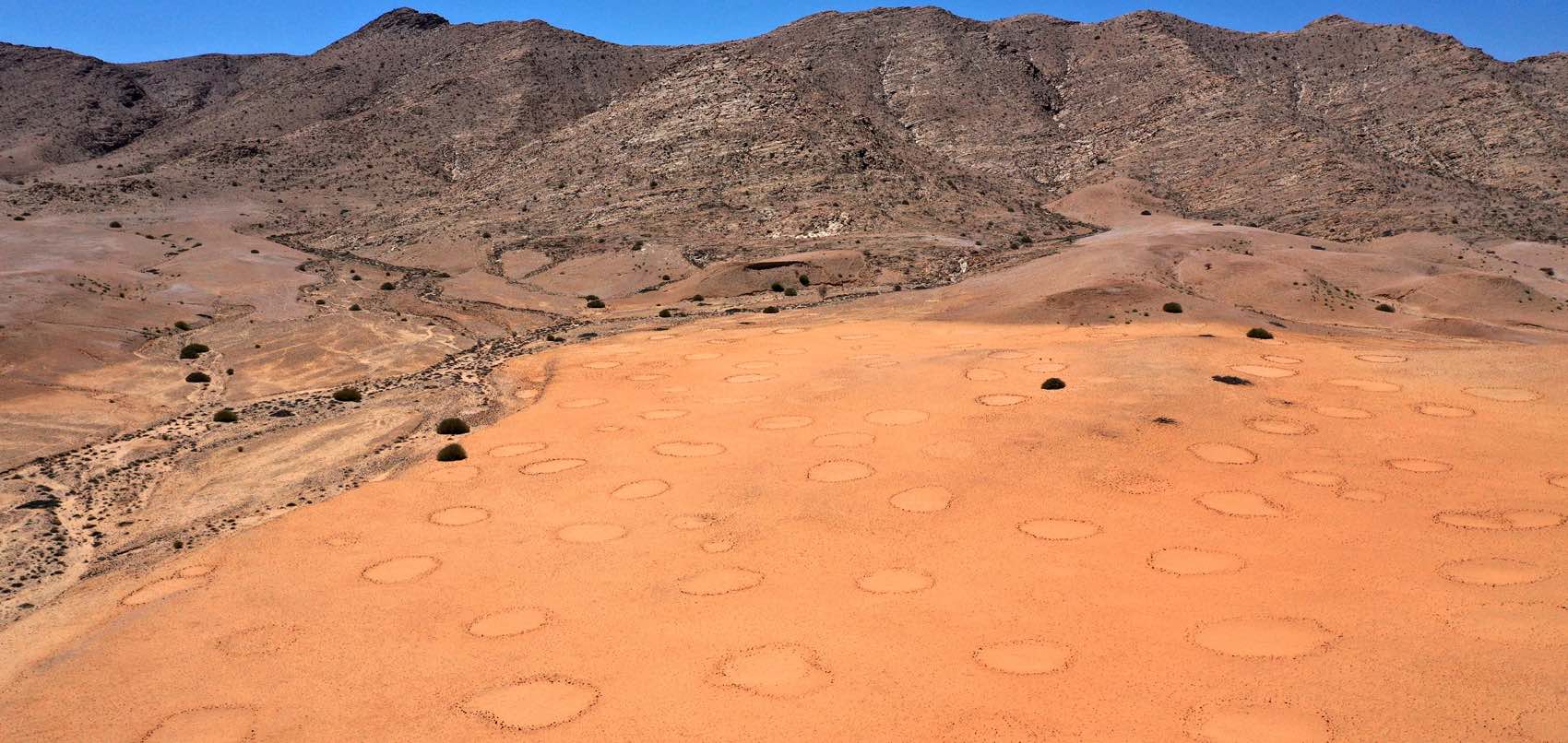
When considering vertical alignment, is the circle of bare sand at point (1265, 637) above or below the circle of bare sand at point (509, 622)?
above

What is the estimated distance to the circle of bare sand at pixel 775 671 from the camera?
37.6 ft

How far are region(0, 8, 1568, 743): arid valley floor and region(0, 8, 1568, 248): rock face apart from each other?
1.81 metres

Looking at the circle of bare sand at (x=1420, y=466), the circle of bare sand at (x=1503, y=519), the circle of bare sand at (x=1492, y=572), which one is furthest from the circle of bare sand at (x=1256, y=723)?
the circle of bare sand at (x=1420, y=466)

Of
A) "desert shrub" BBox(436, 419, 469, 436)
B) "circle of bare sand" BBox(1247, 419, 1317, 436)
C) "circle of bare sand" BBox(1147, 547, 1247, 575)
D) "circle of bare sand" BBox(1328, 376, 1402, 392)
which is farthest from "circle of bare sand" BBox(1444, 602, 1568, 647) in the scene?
"desert shrub" BBox(436, 419, 469, 436)

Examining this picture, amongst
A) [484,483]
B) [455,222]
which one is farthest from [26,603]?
[455,222]

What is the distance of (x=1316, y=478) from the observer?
59.6 ft

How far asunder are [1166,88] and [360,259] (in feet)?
292

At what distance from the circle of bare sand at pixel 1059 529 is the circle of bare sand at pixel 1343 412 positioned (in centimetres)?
988

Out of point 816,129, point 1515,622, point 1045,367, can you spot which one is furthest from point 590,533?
point 816,129

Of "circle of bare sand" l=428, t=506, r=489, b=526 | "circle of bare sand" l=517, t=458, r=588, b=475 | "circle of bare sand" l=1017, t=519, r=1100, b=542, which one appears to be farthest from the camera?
"circle of bare sand" l=517, t=458, r=588, b=475

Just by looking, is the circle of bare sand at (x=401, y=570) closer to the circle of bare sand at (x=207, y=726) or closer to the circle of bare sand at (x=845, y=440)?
the circle of bare sand at (x=207, y=726)

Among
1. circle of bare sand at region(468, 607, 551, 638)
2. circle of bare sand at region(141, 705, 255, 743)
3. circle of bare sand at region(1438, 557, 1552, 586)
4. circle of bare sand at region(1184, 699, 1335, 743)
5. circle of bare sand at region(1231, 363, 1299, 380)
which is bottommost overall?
circle of bare sand at region(141, 705, 255, 743)

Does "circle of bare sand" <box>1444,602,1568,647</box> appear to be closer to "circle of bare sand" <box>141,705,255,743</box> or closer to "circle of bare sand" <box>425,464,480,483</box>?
"circle of bare sand" <box>141,705,255,743</box>

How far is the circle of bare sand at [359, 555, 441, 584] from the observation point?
51.9ft
